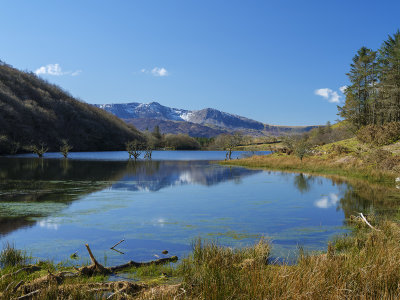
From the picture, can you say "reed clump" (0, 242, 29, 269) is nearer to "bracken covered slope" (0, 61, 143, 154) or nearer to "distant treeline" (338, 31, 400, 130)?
"distant treeline" (338, 31, 400, 130)

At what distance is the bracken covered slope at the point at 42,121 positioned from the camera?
395 ft

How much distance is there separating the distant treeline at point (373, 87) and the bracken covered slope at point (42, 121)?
299 feet

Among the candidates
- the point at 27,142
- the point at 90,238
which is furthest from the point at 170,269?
the point at 27,142

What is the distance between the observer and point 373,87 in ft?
233

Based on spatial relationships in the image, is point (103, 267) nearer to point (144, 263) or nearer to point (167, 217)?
point (144, 263)

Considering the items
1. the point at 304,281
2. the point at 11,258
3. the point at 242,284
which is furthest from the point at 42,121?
the point at 304,281

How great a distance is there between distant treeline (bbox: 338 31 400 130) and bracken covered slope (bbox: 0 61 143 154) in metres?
91.1

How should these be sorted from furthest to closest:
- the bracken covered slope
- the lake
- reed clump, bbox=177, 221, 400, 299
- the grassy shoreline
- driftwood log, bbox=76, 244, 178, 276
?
the bracken covered slope, the grassy shoreline, the lake, driftwood log, bbox=76, 244, 178, 276, reed clump, bbox=177, 221, 400, 299

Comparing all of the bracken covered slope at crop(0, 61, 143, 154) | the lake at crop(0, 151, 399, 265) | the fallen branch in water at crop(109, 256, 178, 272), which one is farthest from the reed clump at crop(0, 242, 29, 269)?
the bracken covered slope at crop(0, 61, 143, 154)

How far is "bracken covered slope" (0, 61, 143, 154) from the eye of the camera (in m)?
120

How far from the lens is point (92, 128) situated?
182750 millimetres

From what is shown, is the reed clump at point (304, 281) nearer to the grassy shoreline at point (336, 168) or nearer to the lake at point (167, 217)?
the lake at point (167, 217)

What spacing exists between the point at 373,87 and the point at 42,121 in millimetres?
131517

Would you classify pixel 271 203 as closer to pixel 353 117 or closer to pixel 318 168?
pixel 318 168
